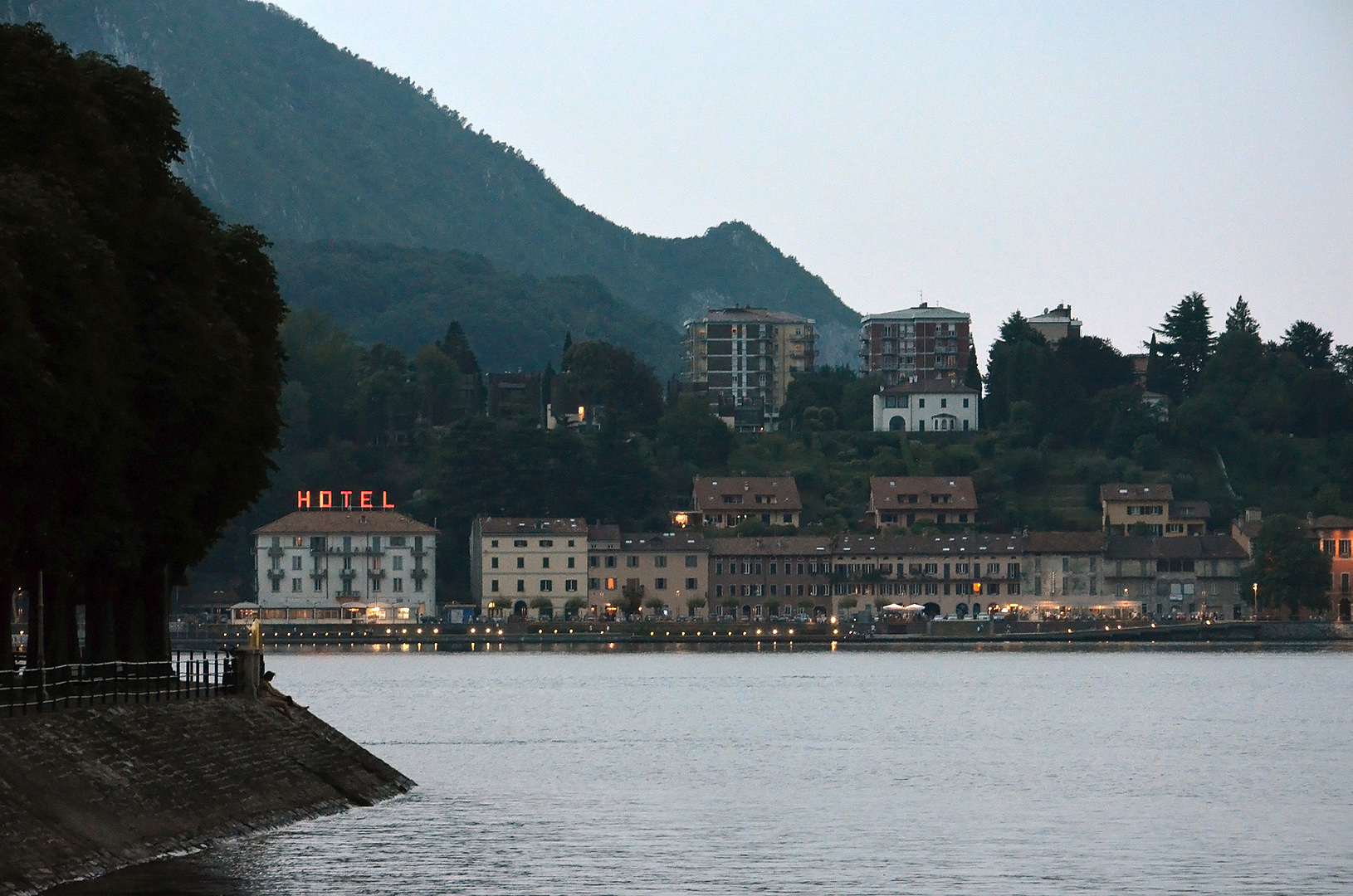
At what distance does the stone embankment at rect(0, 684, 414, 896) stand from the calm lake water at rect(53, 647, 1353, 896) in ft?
2.58

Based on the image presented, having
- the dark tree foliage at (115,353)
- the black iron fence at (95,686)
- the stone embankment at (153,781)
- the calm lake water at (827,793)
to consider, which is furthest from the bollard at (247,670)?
the calm lake water at (827,793)

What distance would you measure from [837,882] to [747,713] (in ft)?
200

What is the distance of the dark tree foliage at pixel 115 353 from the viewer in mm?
43656

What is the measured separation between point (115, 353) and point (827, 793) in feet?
85.5

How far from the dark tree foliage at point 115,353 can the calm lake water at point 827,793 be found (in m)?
7.98

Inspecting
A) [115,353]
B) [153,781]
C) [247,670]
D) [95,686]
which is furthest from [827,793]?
[115,353]

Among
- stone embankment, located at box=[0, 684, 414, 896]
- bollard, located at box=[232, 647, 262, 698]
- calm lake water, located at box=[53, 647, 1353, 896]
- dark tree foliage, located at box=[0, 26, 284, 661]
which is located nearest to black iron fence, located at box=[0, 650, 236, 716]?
bollard, located at box=[232, 647, 262, 698]

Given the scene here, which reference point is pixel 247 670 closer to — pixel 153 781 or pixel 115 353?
pixel 115 353

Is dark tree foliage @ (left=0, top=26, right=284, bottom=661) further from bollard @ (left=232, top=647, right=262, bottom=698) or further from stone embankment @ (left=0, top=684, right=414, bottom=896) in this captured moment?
stone embankment @ (left=0, top=684, right=414, bottom=896)

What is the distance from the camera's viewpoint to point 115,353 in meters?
47.7

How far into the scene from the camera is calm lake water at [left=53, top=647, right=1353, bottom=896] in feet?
147

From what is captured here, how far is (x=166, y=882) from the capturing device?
40.2m

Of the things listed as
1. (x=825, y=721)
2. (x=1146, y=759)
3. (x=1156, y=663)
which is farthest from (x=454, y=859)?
(x=1156, y=663)

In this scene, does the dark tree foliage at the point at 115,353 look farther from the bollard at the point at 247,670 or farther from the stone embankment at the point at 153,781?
the stone embankment at the point at 153,781
